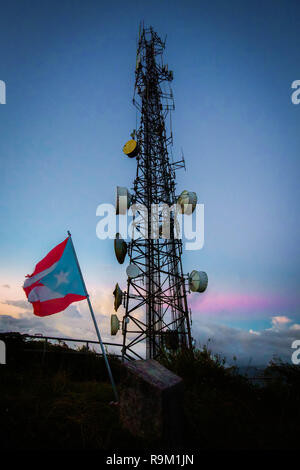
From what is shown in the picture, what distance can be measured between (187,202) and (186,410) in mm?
12456

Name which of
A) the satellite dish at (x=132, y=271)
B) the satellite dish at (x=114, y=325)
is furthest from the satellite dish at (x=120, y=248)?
the satellite dish at (x=114, y=325)

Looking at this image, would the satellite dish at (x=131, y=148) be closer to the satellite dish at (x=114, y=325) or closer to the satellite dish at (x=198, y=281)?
the satellite dish at (x=198, y=281)

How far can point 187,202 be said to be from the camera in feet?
51.2

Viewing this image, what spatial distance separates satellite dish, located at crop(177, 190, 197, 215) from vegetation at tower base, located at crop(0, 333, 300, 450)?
9.78m

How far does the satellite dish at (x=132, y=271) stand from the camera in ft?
45.5

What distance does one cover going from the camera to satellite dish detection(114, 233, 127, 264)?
14.2 metres

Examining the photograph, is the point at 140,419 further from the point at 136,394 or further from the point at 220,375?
the point at 220,375

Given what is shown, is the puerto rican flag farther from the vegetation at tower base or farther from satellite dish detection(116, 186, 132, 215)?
satellite dish detection(116, 186, 132, 215)

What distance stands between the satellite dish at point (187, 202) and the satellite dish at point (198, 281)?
4.00 meters
